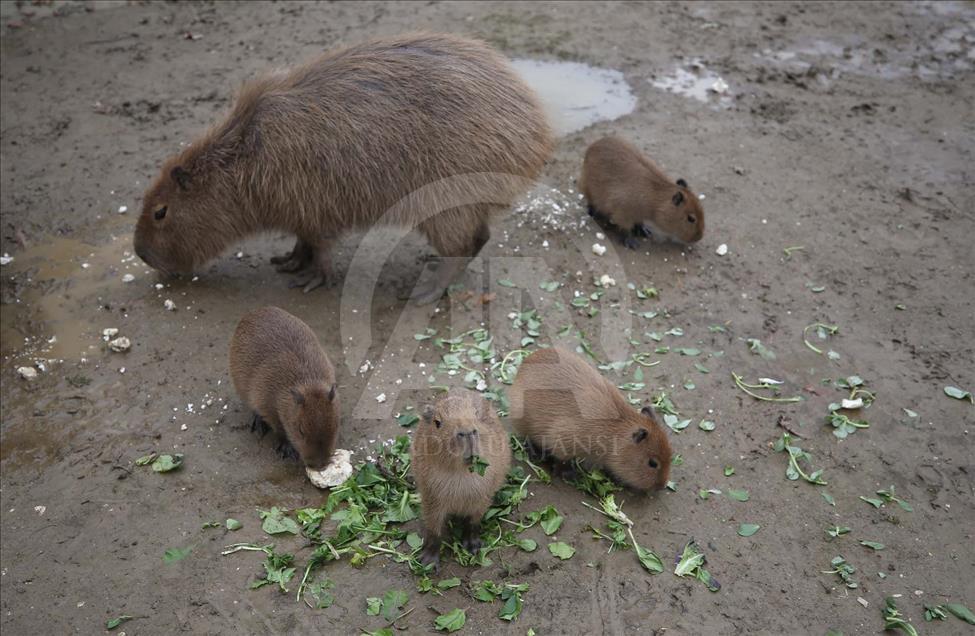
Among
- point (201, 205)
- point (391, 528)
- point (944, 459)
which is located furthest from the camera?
point (201, 205)

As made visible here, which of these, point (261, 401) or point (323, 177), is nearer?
point (261, 401)

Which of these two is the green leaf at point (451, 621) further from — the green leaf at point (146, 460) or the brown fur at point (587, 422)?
the green leaf at point (146, 460)

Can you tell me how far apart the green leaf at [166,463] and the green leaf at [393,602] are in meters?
1.51

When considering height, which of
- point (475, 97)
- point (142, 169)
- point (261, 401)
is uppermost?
point (475, 97)

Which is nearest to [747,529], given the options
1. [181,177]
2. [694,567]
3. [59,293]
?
[694,567]

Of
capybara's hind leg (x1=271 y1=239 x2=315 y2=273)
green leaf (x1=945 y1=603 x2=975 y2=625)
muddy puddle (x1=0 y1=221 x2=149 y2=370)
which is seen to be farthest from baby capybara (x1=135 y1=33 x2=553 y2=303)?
green leaf (x1=945 y1=603 x2=975 y2=625)

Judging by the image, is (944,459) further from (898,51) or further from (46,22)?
(46,22)

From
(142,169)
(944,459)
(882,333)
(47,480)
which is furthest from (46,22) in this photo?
(944,459)

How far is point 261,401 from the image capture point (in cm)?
411

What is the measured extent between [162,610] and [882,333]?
4.55m

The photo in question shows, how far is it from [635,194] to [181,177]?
3.25 m

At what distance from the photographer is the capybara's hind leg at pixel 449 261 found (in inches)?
201

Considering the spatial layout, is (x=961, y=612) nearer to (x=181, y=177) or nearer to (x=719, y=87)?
(x=181, y=177)

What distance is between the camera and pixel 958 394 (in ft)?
14.4
